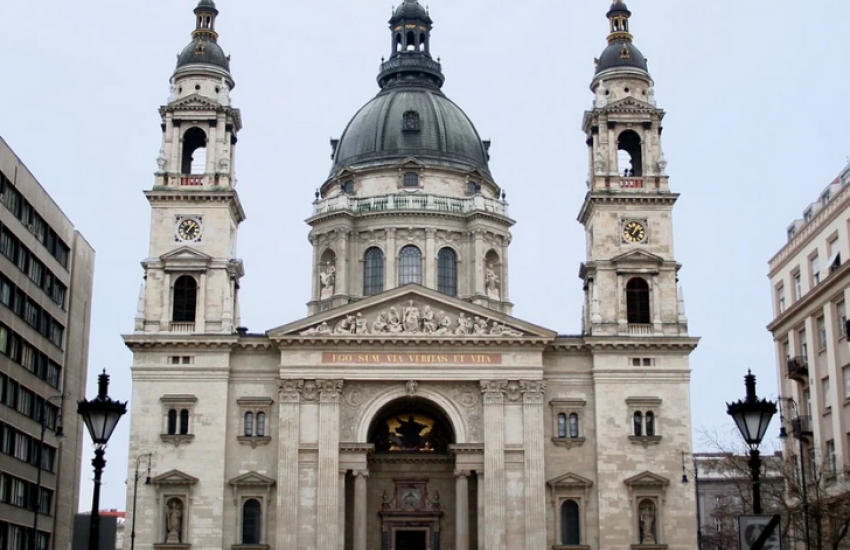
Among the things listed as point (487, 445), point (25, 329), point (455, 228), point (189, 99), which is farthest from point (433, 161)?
point (25, 329)

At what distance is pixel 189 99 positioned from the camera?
2532 inches

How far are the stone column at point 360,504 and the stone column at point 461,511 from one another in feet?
14.7

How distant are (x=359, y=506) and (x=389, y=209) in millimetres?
20567

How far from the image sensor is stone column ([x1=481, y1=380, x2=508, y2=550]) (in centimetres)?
5803

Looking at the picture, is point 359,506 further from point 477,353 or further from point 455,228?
point 455,228

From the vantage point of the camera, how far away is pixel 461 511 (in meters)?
59.4

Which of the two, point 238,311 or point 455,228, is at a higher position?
point 455,228

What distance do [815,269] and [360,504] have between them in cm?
2410

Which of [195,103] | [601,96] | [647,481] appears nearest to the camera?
[647,481]

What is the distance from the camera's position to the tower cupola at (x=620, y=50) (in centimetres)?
6606

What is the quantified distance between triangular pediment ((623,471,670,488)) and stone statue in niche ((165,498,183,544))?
21.4 metres

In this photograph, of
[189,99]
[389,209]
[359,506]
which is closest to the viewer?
[359,506]

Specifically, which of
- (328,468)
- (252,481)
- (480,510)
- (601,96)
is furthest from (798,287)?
(252,481)

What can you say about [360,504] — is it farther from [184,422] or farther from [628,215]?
[628,215]
